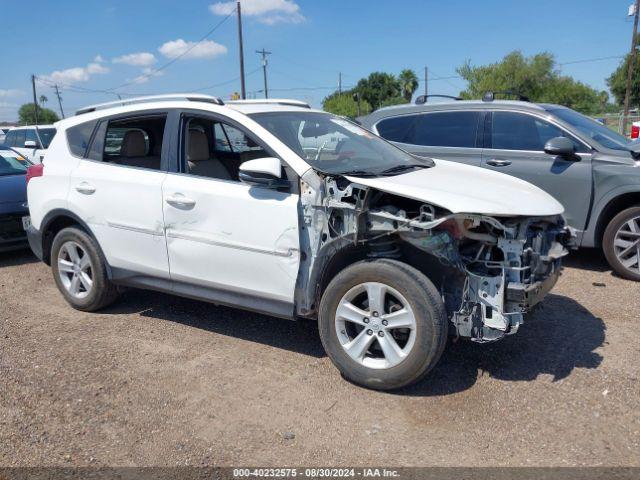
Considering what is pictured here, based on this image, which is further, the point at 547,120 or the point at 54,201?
the point at 547,120

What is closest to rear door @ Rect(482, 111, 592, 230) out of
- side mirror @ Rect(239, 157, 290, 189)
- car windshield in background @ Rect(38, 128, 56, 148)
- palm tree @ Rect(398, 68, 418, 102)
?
side mirror @ Rect(239, 157, 290, 189)

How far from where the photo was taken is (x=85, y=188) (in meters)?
4.81

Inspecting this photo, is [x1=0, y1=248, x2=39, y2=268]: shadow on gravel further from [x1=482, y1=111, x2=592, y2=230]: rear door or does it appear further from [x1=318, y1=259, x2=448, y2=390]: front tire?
[x1=482, y1=111, x2=592, y2=230]: rear door

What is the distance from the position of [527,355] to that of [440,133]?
3441 mm

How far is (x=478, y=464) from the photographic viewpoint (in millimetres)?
2852

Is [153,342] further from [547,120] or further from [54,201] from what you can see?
[547,120]

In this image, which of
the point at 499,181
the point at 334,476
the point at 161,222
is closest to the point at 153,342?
A: the point at 161,222

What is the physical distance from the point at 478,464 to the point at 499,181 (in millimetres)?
2099

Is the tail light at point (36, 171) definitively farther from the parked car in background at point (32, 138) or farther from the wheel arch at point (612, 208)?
the parked car in background at point (32, 138)

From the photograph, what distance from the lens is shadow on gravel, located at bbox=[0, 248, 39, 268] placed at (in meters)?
7.21

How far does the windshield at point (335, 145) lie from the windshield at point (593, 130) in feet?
7.84

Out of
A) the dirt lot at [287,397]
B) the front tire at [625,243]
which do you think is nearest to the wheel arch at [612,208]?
the front tire at [625,243]

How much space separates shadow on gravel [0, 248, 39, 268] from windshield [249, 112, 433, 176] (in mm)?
4708

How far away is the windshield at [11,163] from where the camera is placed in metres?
7.80
